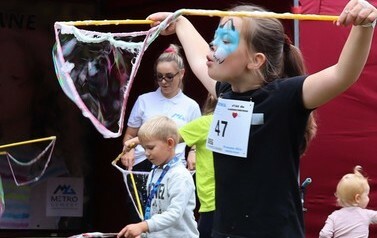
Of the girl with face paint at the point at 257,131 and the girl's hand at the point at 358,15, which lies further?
the girl with face paint at the point at 257,131

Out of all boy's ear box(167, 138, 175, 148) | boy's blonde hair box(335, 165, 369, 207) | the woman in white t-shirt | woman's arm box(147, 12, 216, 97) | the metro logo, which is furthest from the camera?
the metro logo

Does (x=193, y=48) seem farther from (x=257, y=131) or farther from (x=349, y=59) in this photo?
(x=349, y=59)

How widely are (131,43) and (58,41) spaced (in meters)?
0.29

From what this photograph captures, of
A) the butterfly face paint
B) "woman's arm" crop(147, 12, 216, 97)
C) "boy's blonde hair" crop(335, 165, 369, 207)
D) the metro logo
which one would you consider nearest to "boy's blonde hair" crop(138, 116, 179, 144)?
"woman's arm" crop(147, 12, 216, 97)

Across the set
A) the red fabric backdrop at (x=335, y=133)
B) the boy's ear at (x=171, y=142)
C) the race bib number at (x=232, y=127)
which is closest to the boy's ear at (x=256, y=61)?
Result: the race bib number at (x=232, y=127)

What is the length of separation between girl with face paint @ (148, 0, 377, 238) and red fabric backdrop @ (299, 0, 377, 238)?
3146 mm

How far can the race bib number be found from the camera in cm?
280

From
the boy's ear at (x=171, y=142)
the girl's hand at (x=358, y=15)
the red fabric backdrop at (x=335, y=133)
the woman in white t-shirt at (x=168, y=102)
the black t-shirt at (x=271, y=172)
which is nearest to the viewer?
the girl's hand at (x=358, y=15)

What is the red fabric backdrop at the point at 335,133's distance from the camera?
6031 millimetres

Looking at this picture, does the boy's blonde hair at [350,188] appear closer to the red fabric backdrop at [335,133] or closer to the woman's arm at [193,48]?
the red fabric backdrop at [335,133]

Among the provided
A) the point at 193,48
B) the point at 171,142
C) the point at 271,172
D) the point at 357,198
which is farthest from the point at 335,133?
the point at 271,172

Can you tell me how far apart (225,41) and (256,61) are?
0.12 meters

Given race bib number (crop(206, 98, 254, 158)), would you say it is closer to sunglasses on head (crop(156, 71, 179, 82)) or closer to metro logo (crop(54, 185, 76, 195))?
sunglasses on head (crop(156, 71, 179, 82))

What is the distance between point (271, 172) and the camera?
276cm
